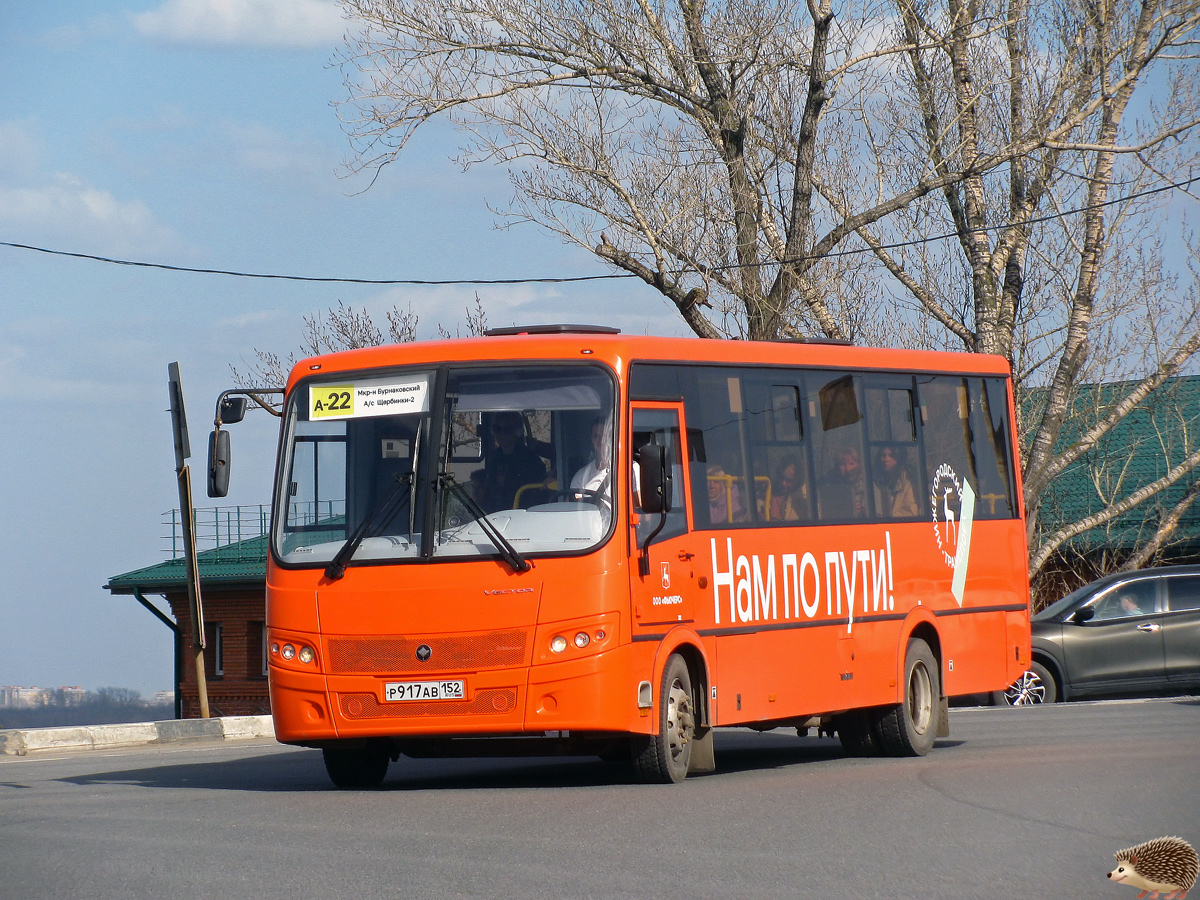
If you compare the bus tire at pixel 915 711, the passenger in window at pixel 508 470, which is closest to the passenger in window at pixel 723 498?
the passenger in window at pixel 508 470

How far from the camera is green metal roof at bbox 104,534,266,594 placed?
42.3 m

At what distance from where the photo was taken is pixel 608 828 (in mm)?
8922

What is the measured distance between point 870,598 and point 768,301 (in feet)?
53.1

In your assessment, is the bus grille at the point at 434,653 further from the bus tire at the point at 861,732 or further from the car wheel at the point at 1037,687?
the car wheel at the point at 1037,687

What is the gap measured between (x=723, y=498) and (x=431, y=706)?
2.71 meters

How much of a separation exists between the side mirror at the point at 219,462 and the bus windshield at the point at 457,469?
2.32 ft

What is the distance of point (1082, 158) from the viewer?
30031mm

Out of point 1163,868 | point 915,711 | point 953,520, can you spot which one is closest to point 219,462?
point 915,711

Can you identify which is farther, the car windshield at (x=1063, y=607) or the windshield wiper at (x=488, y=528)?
the car windshield at (x=1063, y=607)

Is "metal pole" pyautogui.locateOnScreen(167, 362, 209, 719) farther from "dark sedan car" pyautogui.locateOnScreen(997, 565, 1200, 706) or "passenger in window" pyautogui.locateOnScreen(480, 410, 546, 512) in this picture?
"dark sedan car" pyautogui.locateOnScreen(997, 565, 1200, 706)

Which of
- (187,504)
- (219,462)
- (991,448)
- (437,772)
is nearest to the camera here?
(219,462)

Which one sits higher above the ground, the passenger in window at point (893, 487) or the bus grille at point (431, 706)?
the passenger in window at point (893, 487)

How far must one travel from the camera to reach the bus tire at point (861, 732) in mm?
14500

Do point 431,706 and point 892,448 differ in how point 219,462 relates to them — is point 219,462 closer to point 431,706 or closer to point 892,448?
point 431,706
